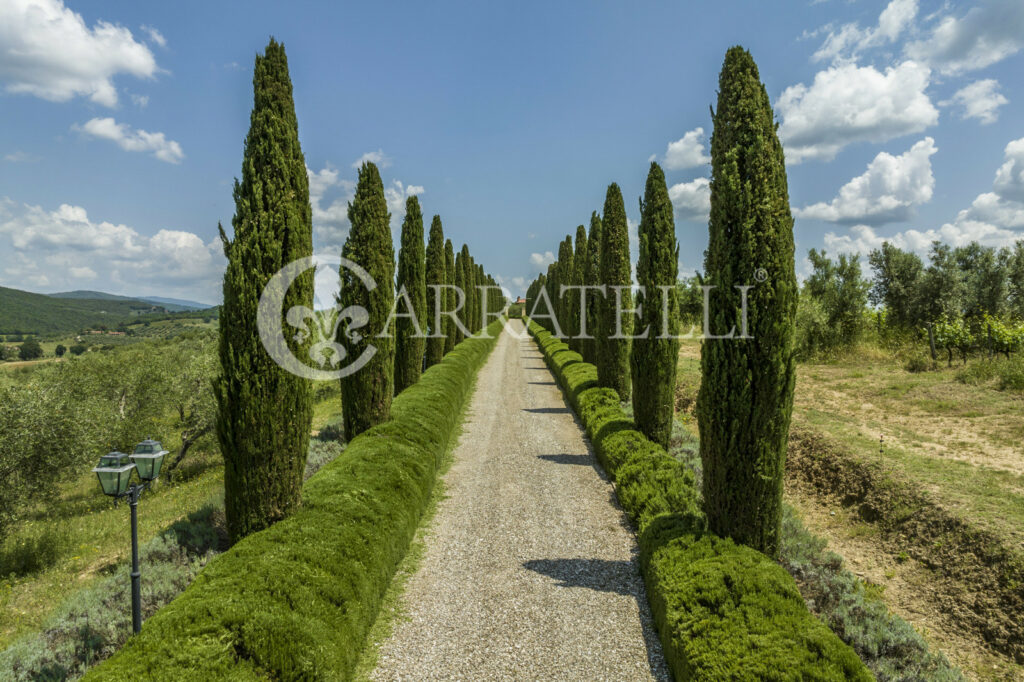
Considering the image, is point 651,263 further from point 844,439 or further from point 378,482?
point 378,482

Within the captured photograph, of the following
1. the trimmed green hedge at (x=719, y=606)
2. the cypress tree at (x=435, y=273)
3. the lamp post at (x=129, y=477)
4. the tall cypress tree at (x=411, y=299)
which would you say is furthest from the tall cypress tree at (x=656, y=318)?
the cypress tree at (x=435, y=273)

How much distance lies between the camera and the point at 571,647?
17.0 feet

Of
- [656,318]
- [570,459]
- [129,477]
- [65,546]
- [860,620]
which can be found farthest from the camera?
[570,459]

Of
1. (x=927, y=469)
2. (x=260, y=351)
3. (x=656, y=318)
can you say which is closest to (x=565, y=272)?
(x=656, y=318)

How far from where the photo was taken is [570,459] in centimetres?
1171

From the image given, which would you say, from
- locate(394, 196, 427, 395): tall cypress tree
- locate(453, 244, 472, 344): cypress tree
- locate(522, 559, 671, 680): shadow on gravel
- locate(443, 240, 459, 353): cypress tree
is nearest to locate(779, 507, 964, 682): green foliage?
locate(522, 559, 671, 680): shadow on gravel

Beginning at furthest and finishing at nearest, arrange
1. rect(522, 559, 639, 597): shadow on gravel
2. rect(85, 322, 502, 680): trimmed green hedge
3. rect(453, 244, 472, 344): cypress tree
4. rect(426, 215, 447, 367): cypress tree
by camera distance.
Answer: rect(453, 244, 472, 344): cypress tree → rect(426, 215, 447, 367): cypress tree → rect(522, 559, 639, 597): shadow on gravel → rect(85, 322, 502, 680): trimmed green hedge

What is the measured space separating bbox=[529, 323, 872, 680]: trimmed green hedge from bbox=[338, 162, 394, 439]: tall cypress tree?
606 cm

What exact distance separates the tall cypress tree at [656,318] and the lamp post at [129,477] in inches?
355

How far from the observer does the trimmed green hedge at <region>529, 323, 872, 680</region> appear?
396 cm

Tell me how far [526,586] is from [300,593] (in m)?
2.79

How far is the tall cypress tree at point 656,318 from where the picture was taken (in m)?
11.3

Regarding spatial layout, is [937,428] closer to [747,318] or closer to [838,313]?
[747,318]

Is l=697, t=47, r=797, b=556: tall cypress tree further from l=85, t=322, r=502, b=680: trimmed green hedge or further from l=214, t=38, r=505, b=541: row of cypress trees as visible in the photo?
l=214, t=38, r=505, b=541: row of cypress trees
